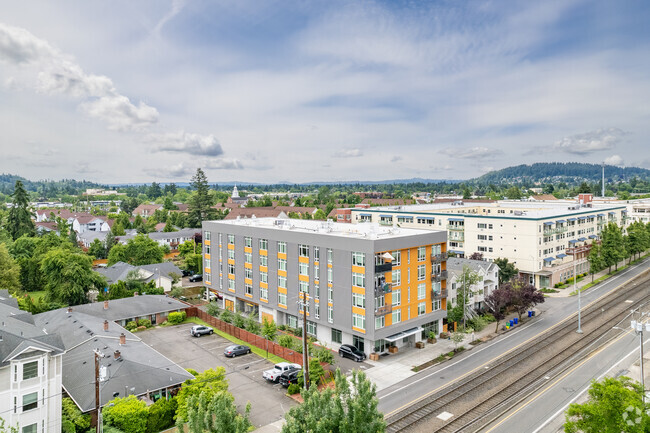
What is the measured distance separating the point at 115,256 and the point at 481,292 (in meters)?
67.4

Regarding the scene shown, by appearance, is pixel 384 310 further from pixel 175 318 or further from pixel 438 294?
pixel 175 318

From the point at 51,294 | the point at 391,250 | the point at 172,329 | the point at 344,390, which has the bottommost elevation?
the point at 172,329

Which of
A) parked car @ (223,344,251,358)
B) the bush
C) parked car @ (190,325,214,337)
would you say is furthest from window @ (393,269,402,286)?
the bush

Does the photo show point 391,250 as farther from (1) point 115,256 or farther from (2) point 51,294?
(1) point 115,256

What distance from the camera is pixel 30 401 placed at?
954 inches

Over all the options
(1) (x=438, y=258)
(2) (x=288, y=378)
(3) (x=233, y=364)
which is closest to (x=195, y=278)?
(3) (x=233, y=364)

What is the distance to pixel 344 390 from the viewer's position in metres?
16.8

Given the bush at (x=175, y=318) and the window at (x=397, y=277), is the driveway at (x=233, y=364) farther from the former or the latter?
the window at (x=397, y=277)

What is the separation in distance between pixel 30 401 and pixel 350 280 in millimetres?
26540

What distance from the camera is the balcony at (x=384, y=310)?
39.0 metres

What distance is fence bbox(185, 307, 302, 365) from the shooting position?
130 feet

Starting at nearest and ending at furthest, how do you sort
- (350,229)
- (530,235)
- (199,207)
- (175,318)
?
(350,229) < (175,318) < (530,235) < (199,207)

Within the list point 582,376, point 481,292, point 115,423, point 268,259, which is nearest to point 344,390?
point 115,423

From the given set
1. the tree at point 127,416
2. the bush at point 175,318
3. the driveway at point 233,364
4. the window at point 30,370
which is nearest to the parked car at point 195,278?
the bush at point 175,318
